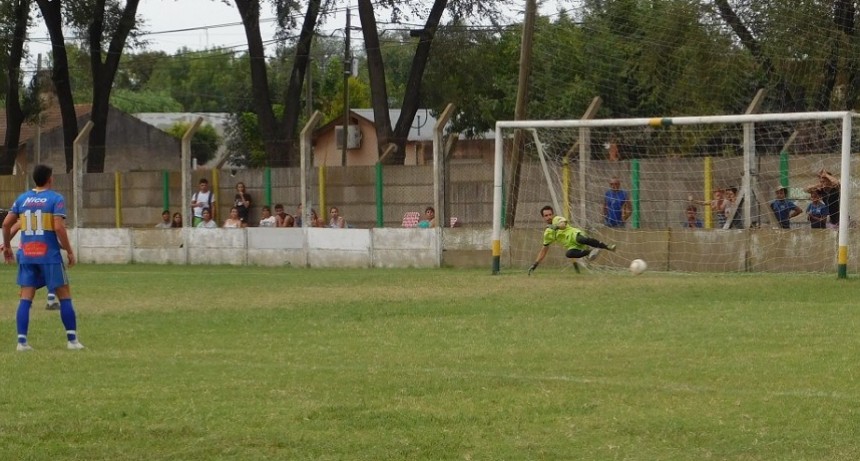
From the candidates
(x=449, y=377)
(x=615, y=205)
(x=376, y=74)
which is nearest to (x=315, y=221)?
(x=615, y=205)

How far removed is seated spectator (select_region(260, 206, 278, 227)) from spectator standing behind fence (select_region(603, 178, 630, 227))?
24.9 feet

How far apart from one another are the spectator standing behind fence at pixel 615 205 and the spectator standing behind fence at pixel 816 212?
3.22 m

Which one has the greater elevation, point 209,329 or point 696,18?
point 696,18

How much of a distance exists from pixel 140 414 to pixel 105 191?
23937mm

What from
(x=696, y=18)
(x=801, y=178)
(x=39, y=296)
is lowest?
(x=39, y=296)

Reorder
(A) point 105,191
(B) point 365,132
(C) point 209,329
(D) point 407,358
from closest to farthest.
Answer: (D) point 407,358 < (C) point 209,329 < (A) point 105,191 < (B) point 365,132

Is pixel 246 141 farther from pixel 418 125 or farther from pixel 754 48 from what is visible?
pixel 754 48

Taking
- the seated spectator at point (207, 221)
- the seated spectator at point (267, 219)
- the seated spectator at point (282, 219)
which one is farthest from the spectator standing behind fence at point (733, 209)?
the seated spectator at point (207, 221)

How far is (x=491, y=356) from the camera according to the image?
12.1 metres

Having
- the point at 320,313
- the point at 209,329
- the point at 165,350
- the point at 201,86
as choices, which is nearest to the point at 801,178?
the point at 320,313

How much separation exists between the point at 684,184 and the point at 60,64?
79.3ft

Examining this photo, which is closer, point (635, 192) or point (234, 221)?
point (635, 192)

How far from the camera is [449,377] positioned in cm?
1072

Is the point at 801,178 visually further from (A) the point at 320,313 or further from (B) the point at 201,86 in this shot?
(B) the point at 201,86
